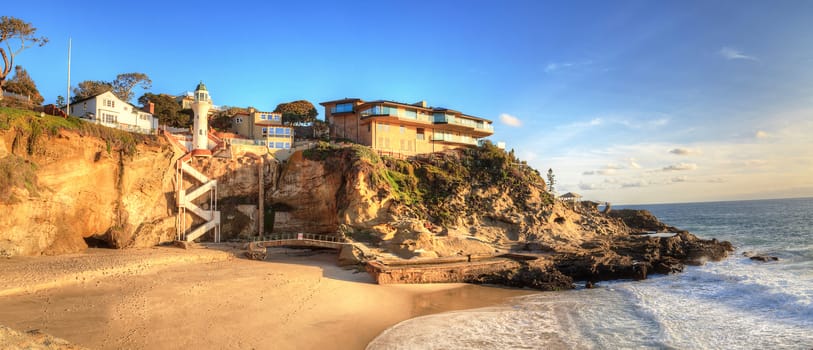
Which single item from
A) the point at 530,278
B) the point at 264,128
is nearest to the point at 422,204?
the point at 530,278

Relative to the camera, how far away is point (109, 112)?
36.4 m

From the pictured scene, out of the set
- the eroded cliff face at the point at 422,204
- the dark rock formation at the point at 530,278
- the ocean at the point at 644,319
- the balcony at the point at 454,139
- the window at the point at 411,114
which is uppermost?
the window at the point at 411,114

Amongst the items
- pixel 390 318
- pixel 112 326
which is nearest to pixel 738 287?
Result: pixel 390 318

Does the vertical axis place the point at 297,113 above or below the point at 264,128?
above

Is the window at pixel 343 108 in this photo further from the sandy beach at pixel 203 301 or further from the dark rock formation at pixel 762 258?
the dark rock formation at pixel 762 258

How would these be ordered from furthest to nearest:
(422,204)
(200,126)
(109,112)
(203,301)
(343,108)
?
(343,108) < (422,204) < (200,126) < (109,112) < (203,301)

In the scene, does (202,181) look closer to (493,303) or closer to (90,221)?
(90,221)

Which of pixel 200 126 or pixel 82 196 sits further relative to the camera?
pixel 200 126

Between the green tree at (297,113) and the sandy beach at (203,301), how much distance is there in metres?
23.4

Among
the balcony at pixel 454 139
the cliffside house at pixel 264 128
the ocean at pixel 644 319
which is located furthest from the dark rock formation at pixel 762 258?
the cliffside house at pixel 264 128

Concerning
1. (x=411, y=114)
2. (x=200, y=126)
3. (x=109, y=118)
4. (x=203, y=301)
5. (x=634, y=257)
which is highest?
(x=411, y=114)

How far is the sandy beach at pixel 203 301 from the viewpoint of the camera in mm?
14727

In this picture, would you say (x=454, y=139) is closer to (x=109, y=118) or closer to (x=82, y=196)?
(x=109, y=118)

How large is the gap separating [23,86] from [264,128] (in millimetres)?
23519
